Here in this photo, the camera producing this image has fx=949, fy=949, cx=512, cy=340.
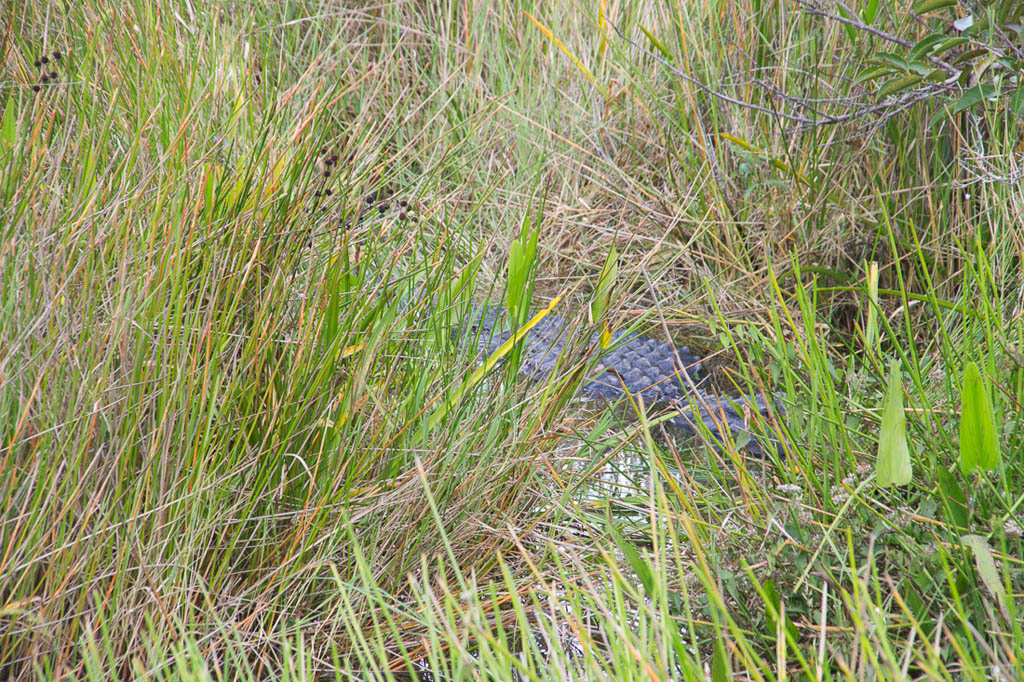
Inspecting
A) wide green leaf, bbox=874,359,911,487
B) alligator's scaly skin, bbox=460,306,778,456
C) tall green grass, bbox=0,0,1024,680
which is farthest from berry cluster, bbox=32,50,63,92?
wide green leaf, bbox=874,359,911,487

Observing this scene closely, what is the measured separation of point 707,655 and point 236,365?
2.54 feet

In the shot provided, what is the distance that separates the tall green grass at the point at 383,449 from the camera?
1096 millimetres

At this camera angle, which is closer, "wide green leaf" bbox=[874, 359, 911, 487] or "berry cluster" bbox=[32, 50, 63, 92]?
"wide green leaf" bbox=[874, 359, 911, 487]

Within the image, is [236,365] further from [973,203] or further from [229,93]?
[973,203]

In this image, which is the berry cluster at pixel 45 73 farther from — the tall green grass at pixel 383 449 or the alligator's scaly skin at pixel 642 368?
the alligator's scaly skin at pixel 642 368

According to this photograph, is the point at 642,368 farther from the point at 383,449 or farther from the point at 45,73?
the point at 45,73

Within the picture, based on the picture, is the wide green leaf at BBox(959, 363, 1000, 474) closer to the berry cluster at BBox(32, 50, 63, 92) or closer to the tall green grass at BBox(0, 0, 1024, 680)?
the tall green grass at BBox(0, 0, 1024, 680)

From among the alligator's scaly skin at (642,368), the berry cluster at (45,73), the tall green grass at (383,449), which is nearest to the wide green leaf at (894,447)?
the tall green grass at (383,449)

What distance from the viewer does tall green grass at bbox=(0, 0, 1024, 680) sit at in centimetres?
110

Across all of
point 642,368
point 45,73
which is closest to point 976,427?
point 642,368

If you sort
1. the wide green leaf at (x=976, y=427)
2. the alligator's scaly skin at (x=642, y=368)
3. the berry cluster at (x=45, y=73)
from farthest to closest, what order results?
the alligator's scaly skin at (x=642, y=368) < the berry cluster at (x=45, y=73) < the wide green leaf at (x=976, y=427)

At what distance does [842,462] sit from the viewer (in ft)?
4.81

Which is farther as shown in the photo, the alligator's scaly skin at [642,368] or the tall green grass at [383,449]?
the alligator's scaly skin at [642,368]

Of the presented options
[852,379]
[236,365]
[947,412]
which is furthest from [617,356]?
[236,365]
